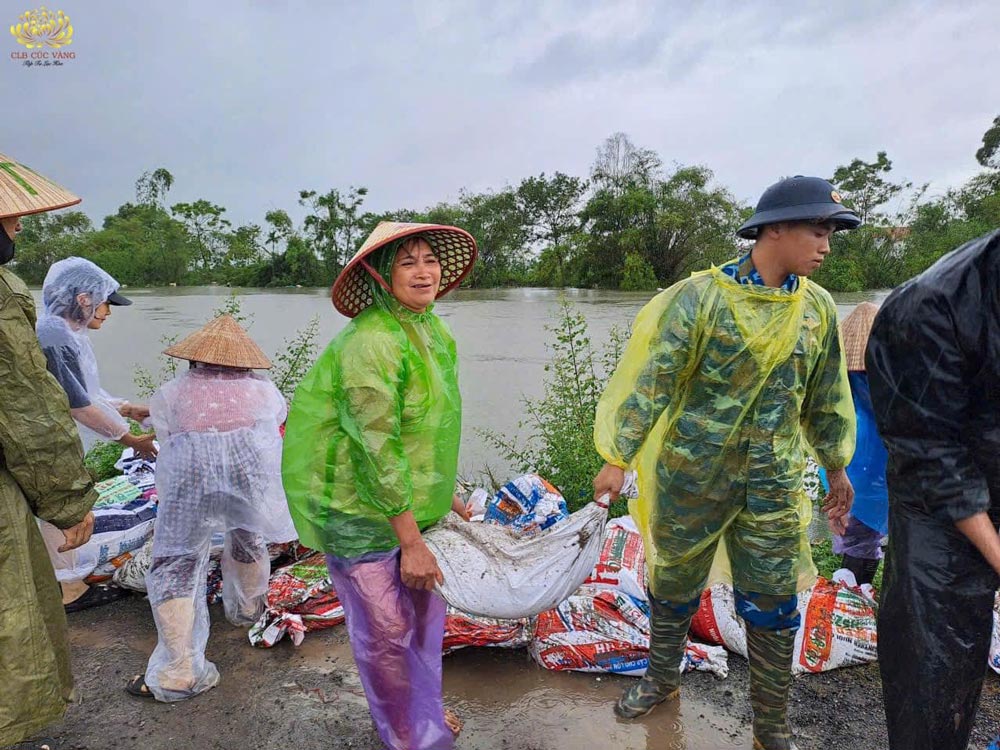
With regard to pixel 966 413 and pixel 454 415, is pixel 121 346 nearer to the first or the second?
pixel 454 415

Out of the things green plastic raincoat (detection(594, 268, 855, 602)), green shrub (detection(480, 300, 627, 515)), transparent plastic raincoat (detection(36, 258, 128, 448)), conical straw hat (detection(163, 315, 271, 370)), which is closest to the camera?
green plastic raincoat (detection(594, 268, 855, 602))

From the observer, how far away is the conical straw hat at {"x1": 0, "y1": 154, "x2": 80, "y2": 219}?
1.44 metres

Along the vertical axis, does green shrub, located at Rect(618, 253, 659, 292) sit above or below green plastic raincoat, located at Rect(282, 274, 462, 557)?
above

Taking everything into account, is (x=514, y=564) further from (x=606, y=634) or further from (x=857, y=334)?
(x=857, y=334)

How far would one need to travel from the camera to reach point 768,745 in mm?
1913

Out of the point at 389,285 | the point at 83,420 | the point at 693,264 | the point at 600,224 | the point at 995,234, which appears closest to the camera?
the point at 995,234

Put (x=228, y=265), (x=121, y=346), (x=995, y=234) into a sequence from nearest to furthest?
(x=995, y=234) → (x=121, y=346) → (x=228, y=265)

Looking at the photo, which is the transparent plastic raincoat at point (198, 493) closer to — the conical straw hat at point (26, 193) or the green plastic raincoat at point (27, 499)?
the green plastic raincoat at point (27, 499)

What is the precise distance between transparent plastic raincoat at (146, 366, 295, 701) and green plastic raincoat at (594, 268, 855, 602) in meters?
1.42

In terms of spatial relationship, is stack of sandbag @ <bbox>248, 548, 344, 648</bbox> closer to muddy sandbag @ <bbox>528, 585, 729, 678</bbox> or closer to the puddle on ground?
the puddle on ground

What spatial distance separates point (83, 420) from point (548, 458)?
255 centimetres

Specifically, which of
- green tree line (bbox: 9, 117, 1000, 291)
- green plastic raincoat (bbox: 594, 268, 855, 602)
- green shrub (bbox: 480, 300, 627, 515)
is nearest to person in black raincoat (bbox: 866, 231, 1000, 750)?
green plastic raincoat (bbox: 594, 268, 855, 602)

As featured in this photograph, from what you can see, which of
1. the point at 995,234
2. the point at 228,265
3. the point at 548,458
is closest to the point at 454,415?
the point at 995,234

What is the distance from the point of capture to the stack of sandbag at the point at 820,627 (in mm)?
2297
